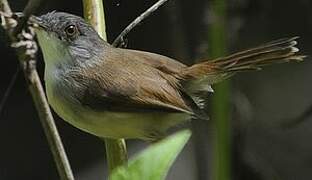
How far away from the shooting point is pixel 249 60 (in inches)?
80.0

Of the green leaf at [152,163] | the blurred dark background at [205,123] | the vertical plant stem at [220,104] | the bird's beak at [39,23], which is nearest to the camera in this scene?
the vertical plant stem at [220,104]

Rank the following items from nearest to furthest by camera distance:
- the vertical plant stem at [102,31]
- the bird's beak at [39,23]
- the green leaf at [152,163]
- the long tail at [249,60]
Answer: the green leaf at [152,163]
the vertical plant stem at [102,31]
the bird's beak at [39,23]
the long tail at [249,60]

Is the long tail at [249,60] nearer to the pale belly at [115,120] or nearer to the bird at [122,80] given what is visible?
the bird at [122,80]

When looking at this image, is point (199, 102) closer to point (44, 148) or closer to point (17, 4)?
point (17, 4)

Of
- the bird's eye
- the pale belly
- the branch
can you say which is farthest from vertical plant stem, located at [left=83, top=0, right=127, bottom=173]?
the branch

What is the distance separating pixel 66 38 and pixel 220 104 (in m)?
1.51

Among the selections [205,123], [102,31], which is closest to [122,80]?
[102,31]

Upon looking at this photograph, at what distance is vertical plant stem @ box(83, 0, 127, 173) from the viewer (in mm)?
1612

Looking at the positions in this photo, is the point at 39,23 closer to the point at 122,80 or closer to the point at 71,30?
the point at 71,30

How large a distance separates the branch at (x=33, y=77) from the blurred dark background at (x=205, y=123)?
220 cm

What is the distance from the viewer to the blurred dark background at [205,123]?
3.44 m

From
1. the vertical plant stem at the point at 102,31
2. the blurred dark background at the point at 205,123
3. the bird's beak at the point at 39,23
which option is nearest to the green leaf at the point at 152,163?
the vertical plant stem at the point at 102,31

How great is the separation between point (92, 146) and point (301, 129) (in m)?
1.07

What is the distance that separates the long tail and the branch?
828 mm
